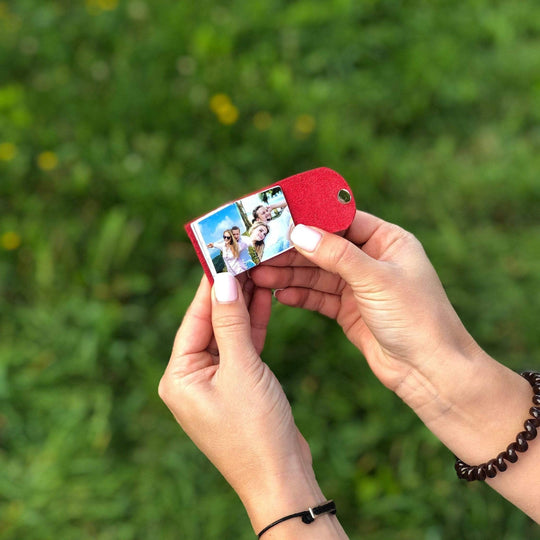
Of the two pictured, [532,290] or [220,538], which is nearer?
[220,538]

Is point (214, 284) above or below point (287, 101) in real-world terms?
below

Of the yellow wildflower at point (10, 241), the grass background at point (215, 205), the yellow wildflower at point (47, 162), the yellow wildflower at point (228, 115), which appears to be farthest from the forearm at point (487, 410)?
the yellow wildflower at point (47, 162)

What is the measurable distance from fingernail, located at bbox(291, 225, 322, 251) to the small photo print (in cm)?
9

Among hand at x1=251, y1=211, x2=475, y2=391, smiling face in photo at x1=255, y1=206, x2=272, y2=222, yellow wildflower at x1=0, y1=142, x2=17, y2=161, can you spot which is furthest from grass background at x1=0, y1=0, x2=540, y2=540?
smiling face in photo at x1=255, y1=206, x2=272, y2=222

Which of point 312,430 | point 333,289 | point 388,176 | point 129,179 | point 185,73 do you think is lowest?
point 312,430

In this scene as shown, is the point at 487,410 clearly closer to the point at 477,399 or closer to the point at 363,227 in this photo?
the point at 477,399

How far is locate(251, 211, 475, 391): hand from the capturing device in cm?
139

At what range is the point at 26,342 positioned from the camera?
207 cm

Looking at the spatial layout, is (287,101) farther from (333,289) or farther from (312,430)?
(312,430)

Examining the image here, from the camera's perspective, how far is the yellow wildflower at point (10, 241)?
2176 millimetres

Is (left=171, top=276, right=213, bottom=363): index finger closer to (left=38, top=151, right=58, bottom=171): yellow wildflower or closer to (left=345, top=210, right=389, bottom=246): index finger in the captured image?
(left=345, top=210, right=389, bottom=246): index finger

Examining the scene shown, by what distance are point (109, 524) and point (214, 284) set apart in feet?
3.17

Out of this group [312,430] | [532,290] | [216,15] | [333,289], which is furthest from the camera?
[216,15]

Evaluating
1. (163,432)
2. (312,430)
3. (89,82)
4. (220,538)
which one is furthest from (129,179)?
(220,538)
